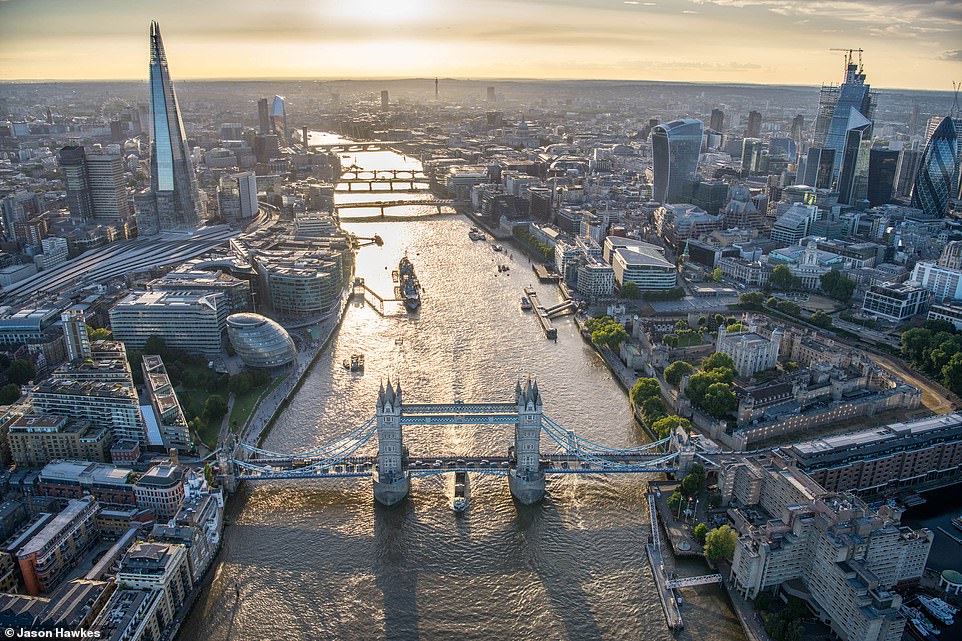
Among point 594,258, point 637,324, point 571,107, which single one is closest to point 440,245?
point 594,258

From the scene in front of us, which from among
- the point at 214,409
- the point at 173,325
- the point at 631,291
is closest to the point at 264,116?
the point at 173,325

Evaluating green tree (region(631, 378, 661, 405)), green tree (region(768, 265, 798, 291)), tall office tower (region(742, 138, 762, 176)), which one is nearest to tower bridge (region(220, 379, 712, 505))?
green tree (region(631, 378, 661, 405))

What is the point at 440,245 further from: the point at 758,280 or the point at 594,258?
the point at 758,280

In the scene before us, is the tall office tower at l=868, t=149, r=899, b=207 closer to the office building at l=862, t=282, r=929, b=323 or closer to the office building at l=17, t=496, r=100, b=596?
the office building at l=862, t=282, r=929, b=323

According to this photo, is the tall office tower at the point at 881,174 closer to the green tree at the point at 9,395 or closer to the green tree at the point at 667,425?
the green tree at the point at 667,425

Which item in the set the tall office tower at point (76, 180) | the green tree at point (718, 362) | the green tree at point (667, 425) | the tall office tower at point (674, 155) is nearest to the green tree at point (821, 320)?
the green tree at point (718, 362)

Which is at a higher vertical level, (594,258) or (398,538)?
(594,258)
